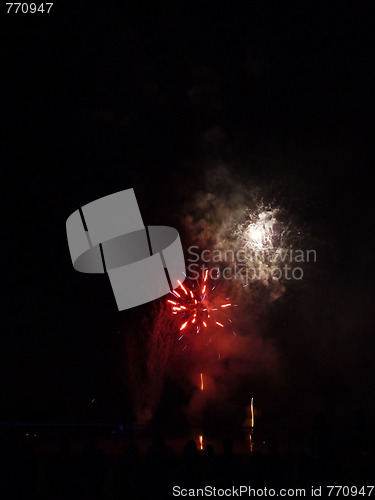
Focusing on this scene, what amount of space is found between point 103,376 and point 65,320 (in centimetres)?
238

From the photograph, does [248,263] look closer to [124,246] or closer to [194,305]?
[194,305]

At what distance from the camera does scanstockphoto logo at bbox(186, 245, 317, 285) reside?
48.2ft

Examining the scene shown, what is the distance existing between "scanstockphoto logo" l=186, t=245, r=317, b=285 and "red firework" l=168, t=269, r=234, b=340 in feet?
1.71

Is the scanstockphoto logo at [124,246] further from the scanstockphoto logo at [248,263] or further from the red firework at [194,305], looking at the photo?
the scanstockphoto logo at [248,263]

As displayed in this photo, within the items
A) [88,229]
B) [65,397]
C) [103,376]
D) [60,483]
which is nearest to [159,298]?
[103,376]

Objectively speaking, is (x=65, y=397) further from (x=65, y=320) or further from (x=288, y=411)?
(x=288, y=411)

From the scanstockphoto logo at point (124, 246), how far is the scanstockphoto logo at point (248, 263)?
1.92 metres

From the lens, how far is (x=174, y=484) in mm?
4527

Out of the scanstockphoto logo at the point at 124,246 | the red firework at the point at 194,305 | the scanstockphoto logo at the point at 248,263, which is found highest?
the scanstockphoto logo at the point at 248,263

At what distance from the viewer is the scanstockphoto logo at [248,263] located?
578 inches

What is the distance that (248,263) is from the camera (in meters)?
15.0

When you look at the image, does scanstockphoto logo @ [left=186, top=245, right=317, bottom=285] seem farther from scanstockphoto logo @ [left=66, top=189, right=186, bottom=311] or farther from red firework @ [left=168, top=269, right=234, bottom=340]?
A: scanstockphoto logo @ [left=66, top=189, right=186, bottom=311]

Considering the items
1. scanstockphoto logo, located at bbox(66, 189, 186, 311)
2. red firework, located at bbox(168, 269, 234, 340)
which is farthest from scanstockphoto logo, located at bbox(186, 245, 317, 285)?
scanstockphoto logo, located at bbox(66, 189, 186, 311)

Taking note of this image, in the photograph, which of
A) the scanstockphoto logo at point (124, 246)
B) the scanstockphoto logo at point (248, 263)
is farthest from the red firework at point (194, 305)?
the scanstockphoto logo at point (124, 246)
